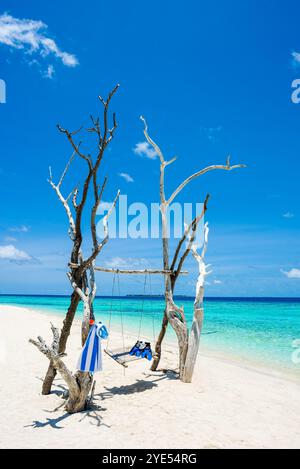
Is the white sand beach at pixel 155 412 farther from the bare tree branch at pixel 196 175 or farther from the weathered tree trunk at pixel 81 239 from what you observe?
the bare tree branch at pixel 196 175

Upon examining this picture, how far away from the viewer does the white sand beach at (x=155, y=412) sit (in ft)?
18.3

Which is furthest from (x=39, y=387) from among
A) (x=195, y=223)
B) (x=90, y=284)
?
(x=195, y=223)

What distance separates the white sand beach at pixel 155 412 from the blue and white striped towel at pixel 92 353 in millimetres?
943

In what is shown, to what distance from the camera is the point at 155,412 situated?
681cm

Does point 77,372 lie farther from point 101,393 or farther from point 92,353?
point 101,393

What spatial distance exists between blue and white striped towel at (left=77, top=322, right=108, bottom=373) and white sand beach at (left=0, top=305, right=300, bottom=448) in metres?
0.94

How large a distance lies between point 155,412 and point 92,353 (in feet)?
5.88

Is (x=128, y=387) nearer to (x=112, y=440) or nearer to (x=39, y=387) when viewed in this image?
(x=39, y=387)

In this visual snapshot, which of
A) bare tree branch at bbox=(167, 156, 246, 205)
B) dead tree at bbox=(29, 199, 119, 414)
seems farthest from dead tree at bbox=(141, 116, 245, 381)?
dead tree at bbox=(29, 199, 119, 414)

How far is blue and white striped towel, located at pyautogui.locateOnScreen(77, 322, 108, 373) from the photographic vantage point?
6.36 m

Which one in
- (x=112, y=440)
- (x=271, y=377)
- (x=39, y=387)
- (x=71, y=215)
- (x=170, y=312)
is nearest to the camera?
(x=112, y=440)
